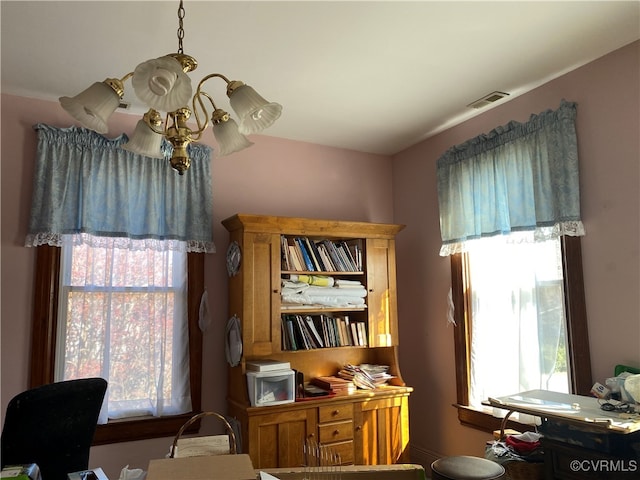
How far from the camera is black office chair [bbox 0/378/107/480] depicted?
2.09 meters

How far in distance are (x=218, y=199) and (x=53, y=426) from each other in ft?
6.49

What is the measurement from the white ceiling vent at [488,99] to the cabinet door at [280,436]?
2.42m

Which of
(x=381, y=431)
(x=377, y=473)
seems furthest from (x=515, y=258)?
(x=377, y=473)

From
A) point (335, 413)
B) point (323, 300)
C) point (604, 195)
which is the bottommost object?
point (335, 413)

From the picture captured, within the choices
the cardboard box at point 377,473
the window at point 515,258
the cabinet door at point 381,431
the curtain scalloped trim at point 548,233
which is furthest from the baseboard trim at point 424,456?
the cardboard box at point 377,473

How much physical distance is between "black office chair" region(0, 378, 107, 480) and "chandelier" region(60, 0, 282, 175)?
122 centimetres

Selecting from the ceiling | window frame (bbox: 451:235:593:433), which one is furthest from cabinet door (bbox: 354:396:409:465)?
the ceiling

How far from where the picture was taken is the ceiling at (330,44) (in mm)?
2266

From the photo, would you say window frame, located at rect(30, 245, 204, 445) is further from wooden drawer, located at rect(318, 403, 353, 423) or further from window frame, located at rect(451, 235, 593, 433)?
window frame, located at rect(451, 235, 593, 433)

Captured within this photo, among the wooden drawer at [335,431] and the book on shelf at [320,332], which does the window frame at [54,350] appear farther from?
the wooden drawer at [335,431]

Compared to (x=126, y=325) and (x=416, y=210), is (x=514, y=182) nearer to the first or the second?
(x=416, y=210)

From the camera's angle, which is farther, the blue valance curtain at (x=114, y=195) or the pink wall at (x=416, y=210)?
the blue valance curtain at (x=114, y=195)

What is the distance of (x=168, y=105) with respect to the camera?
1.52 m

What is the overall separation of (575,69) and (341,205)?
2055mm
